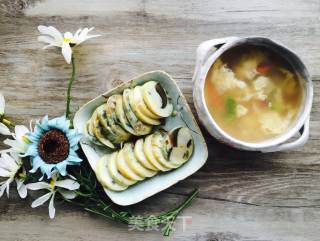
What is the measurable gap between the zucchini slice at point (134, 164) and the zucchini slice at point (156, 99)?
12 cm

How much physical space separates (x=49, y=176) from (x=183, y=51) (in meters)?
0.46

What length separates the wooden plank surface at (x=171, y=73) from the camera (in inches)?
60.0

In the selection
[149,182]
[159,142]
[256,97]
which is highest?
[256,97]

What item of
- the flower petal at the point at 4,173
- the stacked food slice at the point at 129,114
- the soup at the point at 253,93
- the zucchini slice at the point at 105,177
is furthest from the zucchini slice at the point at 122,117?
the flower petal at the point at 4,173

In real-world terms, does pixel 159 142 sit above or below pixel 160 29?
below

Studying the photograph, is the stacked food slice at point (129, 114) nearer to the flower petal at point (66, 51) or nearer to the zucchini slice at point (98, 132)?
the zucchini slice at point (98, 132)

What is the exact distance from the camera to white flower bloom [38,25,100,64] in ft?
4.78

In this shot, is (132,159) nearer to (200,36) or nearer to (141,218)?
(141,218)

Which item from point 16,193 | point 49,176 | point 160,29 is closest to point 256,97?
point 160,29

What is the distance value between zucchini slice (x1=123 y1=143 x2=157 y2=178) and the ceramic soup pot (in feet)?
0.62

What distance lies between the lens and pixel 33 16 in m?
1.53

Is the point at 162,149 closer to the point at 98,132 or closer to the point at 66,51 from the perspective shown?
the point at 98,132

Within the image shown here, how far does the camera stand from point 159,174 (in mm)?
1477

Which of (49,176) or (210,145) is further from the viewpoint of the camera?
(210,145)
